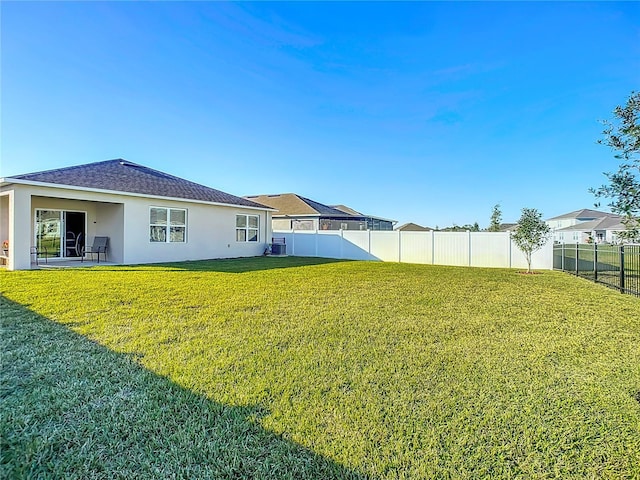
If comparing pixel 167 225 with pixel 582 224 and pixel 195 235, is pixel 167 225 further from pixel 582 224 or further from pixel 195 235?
pixel 582 224

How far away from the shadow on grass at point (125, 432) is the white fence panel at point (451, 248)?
16144 mm

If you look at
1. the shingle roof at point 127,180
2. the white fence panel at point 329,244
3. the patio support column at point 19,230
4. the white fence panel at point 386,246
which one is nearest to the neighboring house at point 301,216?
the white fence panel at point 329,244

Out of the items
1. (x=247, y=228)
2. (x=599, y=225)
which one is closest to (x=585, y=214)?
(x=599, y=225)

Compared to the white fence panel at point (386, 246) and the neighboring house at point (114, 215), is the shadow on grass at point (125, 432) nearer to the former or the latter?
the neighboring house at point (114, 215)

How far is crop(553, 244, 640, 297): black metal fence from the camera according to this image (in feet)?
29.4

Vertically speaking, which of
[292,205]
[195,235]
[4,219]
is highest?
[292,205]

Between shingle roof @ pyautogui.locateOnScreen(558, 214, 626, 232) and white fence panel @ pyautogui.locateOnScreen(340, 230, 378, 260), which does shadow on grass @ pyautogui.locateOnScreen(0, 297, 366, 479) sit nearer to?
white fence panel @ pyautogui.locateOnScreen(340, 230, 378, 260)

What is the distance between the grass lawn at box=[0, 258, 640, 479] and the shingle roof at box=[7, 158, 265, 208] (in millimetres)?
7410

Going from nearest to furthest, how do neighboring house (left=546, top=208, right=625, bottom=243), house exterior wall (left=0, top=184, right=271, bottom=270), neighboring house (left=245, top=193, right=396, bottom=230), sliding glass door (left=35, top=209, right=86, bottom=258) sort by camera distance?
1. house exterior wall (left=0, top=184, right=271, bottom=270)
2. sliding glass door (left=35, top=209, right=86, bottom=258)
3. neighboring house (left=245, top=193, right=396, bottom=230)
4. neighboring house (left=546, top=208, right=625, bottom=243)

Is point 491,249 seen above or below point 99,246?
below

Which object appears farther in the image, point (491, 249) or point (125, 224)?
point (491, 249)

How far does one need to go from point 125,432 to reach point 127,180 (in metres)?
14.4

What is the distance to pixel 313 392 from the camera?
2998 mm

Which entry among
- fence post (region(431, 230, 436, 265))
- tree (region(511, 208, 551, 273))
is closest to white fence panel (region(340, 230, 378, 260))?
fence post (region(431, 230, 436, 265))
